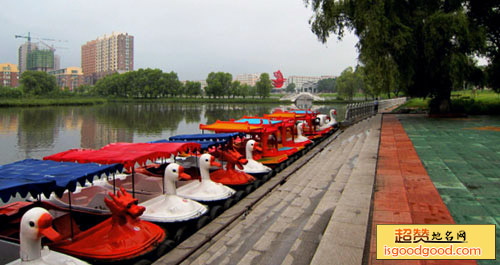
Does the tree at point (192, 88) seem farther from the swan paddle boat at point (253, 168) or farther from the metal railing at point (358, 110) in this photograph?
the swan paddle boat at point (253, 168)

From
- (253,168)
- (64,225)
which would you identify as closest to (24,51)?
(253,168)

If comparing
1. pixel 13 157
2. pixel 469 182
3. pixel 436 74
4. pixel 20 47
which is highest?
pixel 20 47

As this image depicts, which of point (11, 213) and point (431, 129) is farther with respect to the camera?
point (431, 129)

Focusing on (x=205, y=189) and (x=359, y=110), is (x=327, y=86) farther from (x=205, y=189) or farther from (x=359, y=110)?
(x=205, y=189)

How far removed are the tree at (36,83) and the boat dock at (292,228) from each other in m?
74.4

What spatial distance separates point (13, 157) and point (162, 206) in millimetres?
14083

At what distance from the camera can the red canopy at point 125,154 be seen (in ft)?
21.1

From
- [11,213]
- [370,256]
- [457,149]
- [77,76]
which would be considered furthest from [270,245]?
[77,76]

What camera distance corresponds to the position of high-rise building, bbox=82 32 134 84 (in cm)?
15100

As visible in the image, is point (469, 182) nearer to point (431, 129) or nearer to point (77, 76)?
point (431, 129)

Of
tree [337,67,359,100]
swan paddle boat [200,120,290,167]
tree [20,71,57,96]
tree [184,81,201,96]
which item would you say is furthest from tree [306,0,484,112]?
tree [184,81,201,96]

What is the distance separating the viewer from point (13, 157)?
16.6m

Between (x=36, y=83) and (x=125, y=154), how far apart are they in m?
75.2

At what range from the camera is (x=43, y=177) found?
16.5 feet
